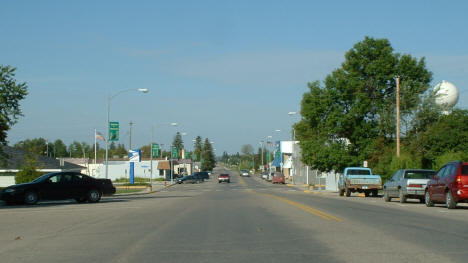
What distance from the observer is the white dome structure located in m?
48.4

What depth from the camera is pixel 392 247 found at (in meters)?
11.2

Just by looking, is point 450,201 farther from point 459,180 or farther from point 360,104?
point 360,104

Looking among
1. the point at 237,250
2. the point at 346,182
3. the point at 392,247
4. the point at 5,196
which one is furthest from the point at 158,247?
the point at 346,182

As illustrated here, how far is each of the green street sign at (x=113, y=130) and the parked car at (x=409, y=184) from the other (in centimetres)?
2311

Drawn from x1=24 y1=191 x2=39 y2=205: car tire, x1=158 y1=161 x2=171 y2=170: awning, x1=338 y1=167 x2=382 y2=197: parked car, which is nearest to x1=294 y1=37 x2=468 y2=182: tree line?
x1=338 y1=167 x2=382 y2=197: parked car

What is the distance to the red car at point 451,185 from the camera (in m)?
22.4

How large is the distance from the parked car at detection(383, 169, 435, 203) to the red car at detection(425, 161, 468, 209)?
3.25m

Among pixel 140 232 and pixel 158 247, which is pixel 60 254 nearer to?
pixel 158 247

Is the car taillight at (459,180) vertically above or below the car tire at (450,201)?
above

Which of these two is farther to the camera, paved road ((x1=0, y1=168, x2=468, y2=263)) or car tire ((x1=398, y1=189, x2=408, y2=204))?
car tire ((x1=398, y1=189, x2=408, y2=204))

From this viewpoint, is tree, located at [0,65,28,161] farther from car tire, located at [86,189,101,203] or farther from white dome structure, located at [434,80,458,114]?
white dome structure, located at [434,80,458,114]

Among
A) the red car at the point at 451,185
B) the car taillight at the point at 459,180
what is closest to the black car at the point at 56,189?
the red car at the point at 451,185

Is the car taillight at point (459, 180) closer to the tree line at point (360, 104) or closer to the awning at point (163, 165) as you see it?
the tree line at point (360, 104)

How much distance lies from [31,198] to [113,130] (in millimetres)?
18886
